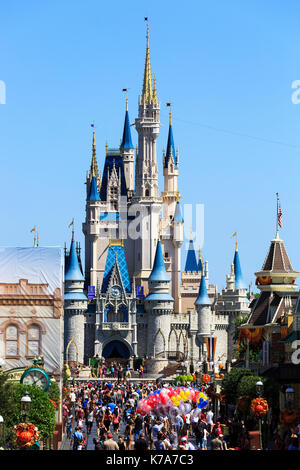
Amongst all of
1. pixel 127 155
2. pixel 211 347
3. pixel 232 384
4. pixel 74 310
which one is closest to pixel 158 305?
pixel 74 310

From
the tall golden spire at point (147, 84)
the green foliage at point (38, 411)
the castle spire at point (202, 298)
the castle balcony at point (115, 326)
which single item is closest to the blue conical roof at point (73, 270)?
the castle balcony at point (115, 326)

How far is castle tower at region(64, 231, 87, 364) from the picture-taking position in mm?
119463

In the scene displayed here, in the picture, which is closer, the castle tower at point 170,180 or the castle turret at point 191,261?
the castle tower at point 170,180

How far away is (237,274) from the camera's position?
134125 mm

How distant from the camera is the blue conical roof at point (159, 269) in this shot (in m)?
122

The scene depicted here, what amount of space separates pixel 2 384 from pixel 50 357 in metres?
8.96

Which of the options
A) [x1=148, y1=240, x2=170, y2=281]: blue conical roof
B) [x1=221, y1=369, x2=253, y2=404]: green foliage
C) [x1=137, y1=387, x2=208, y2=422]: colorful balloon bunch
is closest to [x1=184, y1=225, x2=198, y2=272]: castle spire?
[x1=148, y1=240, x2=170, y2=281]: blue conical roof

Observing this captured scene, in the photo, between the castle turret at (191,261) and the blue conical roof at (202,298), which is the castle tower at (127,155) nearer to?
the castle turret at (191,261)

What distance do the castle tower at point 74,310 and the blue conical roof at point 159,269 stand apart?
647 cm

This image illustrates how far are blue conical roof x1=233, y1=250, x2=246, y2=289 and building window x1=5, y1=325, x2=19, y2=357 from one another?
8855cm

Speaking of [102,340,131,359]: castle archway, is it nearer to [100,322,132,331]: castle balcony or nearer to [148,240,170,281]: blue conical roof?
[100,322,132,331]: castle balcony

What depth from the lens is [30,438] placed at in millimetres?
28344
